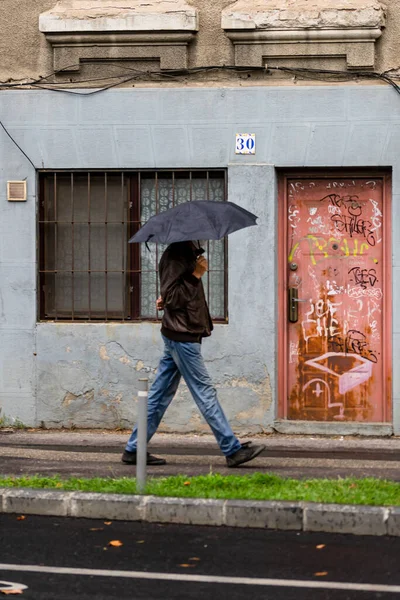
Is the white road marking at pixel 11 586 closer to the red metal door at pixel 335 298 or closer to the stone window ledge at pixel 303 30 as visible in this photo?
the red metal door at pixel 335 298

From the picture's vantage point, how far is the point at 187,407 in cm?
1133

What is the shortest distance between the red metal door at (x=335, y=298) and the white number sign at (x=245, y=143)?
48cm

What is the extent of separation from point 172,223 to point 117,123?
120 inches

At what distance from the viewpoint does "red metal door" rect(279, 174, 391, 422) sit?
36.9 feet

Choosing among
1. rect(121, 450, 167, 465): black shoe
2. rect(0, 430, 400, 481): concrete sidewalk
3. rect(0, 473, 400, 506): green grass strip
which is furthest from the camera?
rect(121, 450, 167, 465): black shoe

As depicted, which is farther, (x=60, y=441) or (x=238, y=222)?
(x=60, y=441)

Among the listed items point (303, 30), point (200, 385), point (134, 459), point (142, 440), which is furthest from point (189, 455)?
point (303, 30)

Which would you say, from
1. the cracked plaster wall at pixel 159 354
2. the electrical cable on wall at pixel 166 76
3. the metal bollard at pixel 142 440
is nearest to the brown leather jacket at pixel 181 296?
the metal bollard at pixel 142 440

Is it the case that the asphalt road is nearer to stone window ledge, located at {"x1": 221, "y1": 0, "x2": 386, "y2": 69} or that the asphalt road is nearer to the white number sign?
the white number sign

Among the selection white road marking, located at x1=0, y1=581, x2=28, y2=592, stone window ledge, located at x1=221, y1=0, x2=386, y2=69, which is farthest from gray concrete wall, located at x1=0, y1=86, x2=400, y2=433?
white road marking, located at x1=0, y1=581, x2=28, y2=592

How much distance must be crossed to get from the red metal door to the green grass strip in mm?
2895

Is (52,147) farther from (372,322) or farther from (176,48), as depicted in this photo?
(372,322)

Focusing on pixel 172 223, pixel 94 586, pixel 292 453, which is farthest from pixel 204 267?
pixel 94 586

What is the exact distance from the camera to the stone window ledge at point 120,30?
36.8 feet
